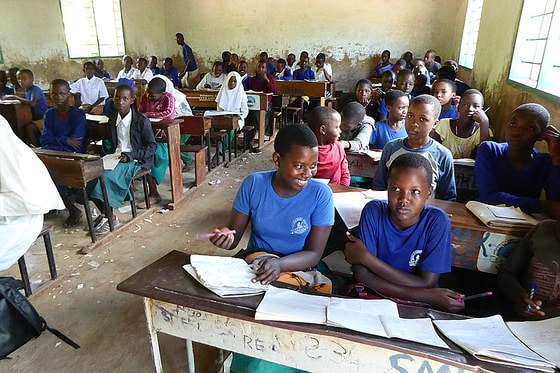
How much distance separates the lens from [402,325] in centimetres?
113

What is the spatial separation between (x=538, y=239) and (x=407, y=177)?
627mm

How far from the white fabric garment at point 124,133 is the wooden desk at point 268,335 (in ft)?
8.34

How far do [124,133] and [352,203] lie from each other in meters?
2.50

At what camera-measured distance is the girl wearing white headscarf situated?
2.12 metres

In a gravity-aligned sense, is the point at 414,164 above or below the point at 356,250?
above

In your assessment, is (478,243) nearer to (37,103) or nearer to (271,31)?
(37,103)

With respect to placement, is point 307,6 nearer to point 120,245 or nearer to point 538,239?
point 120,245

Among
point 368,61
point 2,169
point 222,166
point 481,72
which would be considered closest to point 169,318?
point 2,169

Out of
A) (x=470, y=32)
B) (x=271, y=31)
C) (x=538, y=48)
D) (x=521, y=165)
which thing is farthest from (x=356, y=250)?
(x=271, y=31)

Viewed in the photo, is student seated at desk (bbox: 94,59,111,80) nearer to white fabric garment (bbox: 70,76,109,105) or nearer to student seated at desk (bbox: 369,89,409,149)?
white fabric garment (bbox: 70,76,109,105)

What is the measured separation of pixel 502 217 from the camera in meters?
1.86

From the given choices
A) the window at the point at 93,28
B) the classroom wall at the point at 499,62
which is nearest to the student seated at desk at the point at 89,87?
the window at the point at 93,28

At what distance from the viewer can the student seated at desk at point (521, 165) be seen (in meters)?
2.13

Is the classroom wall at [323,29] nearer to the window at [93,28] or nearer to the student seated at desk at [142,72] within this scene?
the window at [93,28]
